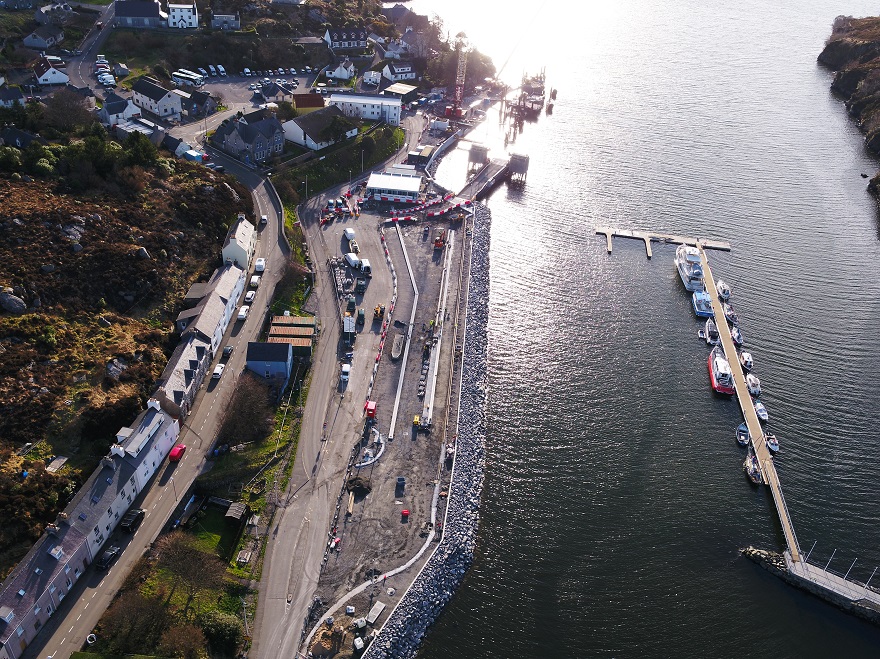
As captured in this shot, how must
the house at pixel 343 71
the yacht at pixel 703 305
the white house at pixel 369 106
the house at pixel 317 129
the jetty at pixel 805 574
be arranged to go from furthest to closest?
the house at pixel 343 71 < the white house at pixel 369 106 < the house at pixel 317 129 < the yacht at pixel 703 305 < the jetty at pixel 805 574

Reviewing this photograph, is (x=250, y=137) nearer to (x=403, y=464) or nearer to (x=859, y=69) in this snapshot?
(x=403, y=464)

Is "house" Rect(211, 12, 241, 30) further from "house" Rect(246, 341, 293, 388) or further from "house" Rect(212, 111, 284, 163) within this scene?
"house" Rect(246, 341, 293, 388)

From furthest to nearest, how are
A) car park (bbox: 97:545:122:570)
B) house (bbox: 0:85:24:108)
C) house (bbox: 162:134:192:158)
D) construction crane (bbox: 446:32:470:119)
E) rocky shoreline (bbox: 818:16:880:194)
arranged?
rocky shoreline (bbox: 818:16:880:194) < construction crane (bbox: 446:32:470:119) < house (bbox: 162:134:192:158) < house (bbox: 0:85:24:108) < car park (bbox: 97:545:122:570)

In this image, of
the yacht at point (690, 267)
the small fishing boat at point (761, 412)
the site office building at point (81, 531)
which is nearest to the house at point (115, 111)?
the site office building at point (81, 531)

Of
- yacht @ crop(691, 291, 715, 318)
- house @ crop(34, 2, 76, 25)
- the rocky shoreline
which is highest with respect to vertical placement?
the rocky shoreline

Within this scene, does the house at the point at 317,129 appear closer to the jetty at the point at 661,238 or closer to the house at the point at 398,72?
the house at the point at 398,72

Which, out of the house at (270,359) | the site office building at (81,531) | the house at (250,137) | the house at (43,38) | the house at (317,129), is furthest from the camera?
the house at (43,38)

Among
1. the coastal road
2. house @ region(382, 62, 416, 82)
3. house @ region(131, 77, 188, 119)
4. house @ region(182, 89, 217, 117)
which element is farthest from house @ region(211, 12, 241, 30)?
the coastal road
